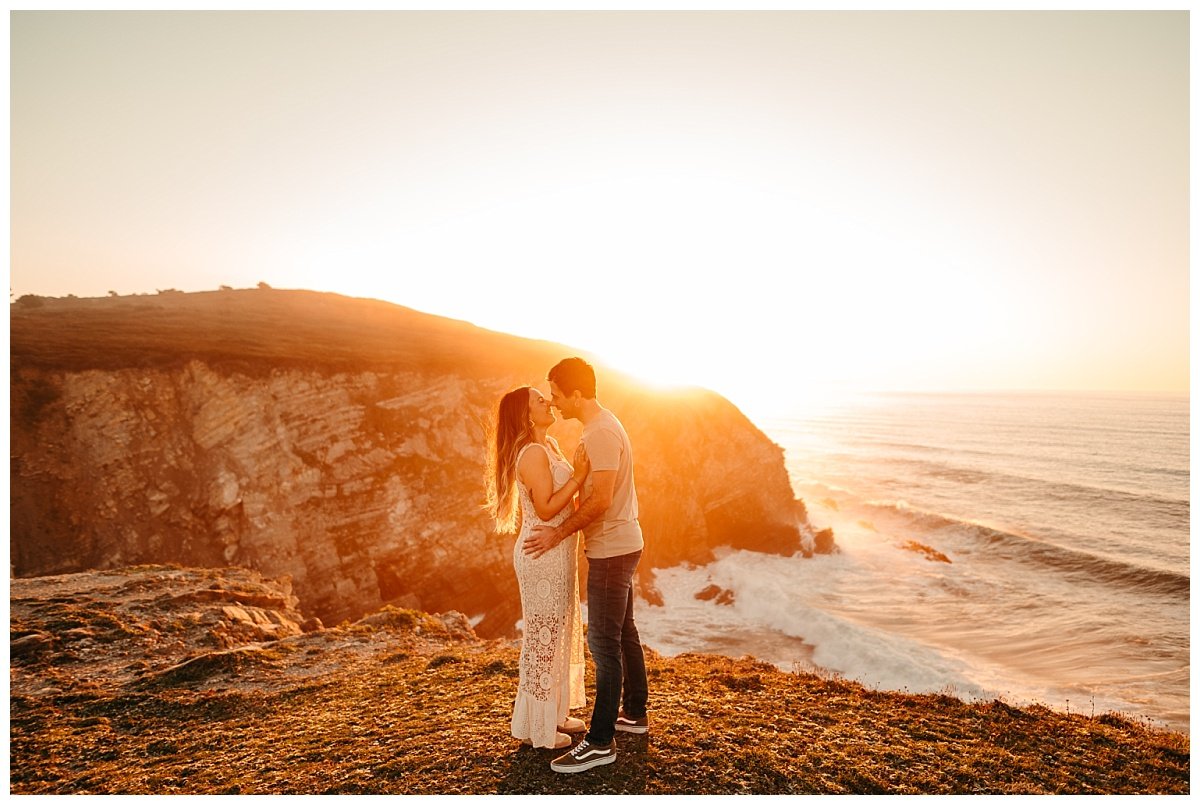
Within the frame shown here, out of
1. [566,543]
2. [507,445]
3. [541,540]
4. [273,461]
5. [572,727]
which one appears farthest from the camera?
[273,461]

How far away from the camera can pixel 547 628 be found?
5484 millimetres

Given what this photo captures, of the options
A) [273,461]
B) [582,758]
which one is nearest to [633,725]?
[582,758]

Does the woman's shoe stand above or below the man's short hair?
below

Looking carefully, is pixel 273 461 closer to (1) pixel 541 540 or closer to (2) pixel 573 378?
(1) pixel 541 540

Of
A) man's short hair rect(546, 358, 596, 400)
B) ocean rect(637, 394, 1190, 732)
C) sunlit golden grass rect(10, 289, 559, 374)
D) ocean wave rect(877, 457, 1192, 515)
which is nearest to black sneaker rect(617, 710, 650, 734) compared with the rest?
man's short hair rect(546, 358, 596, 400)

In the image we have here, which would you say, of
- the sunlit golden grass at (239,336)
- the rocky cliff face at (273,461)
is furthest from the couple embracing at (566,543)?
the sunlit golden grass at (239,336)

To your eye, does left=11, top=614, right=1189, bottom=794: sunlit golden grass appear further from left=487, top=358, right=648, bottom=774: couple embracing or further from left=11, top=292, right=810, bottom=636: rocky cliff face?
left=11, top=292, right=810, bottom=636: rocky cliff face

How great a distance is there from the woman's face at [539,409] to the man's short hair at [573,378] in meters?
0.21

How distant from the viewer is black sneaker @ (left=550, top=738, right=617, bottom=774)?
521 cm

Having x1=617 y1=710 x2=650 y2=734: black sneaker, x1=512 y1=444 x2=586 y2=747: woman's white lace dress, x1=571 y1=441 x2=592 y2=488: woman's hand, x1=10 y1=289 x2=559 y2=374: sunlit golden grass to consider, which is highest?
x1=10 y1=289 x2=559 y2=374: sunlit golden grass

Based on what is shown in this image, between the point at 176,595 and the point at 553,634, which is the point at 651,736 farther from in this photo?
the point at 176,595

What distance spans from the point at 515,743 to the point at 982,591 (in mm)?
31684

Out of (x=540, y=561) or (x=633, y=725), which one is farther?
(x=633, y=725)

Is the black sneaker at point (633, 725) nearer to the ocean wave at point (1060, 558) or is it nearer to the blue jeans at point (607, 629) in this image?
the blue jeans at point (607, 629)
